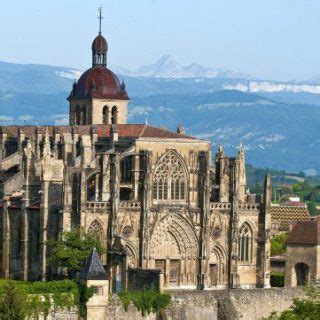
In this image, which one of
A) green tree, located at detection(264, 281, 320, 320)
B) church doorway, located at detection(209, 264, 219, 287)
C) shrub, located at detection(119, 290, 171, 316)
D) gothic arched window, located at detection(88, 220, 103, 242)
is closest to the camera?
green tree, located at detection(264, 281, 320, 320)

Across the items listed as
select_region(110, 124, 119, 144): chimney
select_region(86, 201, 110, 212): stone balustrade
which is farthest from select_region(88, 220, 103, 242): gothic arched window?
select_region(110, 124, 119, 144): chimney

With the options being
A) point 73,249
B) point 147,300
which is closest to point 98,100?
point 73,249

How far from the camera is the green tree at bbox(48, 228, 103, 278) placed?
297ft

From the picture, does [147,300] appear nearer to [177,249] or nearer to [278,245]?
[177,249]

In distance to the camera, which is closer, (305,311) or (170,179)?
(305,311)

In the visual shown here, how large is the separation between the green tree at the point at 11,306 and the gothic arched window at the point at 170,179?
27983 mm

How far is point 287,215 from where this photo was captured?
139375 mm

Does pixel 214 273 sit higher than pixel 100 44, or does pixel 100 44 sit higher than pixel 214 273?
pixel 100 44

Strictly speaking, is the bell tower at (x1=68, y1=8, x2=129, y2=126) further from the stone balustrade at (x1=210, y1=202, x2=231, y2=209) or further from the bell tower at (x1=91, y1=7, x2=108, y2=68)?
the stone balustrade at (x1=210, y1=202, x2=231, y2=209)

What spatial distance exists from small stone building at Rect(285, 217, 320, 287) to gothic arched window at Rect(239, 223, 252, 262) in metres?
2.51

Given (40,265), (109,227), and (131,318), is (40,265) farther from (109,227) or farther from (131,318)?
(131,318)

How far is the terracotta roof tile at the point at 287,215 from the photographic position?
435ft

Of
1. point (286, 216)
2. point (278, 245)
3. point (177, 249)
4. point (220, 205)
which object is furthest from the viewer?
point (286, 216)

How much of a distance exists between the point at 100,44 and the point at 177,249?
84.1 feet
